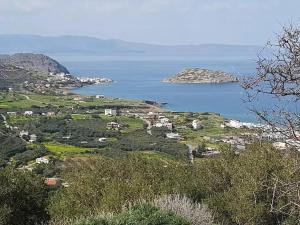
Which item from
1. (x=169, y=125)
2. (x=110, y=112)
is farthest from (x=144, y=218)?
(x=110, y=112)

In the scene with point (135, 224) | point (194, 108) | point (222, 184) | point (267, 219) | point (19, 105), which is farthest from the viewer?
point (194, 108)

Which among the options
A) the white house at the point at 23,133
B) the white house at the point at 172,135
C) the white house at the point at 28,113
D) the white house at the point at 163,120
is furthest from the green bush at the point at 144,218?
the white house at the point at 28,113

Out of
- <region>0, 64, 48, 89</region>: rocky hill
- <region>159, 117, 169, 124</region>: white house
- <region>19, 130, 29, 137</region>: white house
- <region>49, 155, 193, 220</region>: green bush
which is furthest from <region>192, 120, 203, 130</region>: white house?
<region>0, 64, 48, 89</region>: rocky hill

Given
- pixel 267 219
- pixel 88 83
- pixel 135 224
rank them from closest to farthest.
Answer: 1. pixel 135 224
2. pixel 267 219
3. pixel 88 83

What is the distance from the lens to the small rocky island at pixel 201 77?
15275 cm

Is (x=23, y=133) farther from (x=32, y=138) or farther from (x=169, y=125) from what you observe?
(x=169, y=125)

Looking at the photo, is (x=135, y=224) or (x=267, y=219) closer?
(x=135, y=224)

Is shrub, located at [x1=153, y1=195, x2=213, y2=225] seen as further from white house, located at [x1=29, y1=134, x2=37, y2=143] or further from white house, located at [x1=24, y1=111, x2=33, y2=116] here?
white house, located at [x1=24, y1=111, x2=33, y2=116]

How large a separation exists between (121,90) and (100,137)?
73.7m

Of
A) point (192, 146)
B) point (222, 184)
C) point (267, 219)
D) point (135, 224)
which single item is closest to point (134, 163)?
point (222, 184)

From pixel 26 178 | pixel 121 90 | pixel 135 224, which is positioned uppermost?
pixel 135 224

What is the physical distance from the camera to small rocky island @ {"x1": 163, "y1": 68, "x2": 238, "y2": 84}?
152750 millimetres

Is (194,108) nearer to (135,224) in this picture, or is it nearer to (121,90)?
(121,90)

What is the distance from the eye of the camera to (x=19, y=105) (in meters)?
82.9
